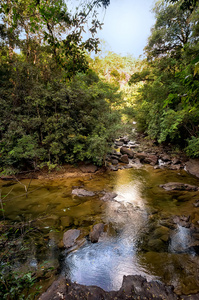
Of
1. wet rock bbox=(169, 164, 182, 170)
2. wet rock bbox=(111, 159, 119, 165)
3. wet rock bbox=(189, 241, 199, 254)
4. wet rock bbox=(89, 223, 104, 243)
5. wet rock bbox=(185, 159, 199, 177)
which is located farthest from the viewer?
wet rock bbox=(111, 159, 119, 165)

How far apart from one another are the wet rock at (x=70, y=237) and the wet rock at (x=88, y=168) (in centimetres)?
554

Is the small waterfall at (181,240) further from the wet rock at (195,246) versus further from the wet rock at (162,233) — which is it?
the wet rock at (162,233)

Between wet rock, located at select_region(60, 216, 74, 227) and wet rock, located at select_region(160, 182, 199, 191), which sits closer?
wet rock, located at select_region(60, 216, 74, 227)

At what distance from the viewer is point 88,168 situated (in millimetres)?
10352

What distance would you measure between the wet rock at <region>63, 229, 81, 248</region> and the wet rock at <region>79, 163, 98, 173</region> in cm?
554

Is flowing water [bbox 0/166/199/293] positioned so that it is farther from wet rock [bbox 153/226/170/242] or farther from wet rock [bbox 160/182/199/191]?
wet rock [bbox 160/182/199/191]

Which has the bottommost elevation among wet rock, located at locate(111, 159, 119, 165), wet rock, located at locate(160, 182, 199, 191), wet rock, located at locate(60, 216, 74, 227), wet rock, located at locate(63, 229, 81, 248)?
wet rock, located at locate(60, 216, 74, 227)

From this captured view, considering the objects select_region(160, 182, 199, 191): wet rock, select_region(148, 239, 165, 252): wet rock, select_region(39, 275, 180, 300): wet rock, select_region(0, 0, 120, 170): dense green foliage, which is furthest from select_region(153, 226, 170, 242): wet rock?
select_region(0, 0, 120, 170): dense green foliage

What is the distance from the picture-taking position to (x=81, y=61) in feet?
8.02

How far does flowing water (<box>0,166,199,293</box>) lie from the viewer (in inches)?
136

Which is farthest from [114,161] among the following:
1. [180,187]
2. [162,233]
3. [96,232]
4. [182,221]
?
[96,232]

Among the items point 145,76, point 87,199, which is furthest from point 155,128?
point 87,199

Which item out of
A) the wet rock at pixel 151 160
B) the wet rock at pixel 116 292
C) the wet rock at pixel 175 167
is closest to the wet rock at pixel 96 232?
the wet rock at pixel 116 292

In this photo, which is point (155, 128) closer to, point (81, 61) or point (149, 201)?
point (149, 201)
